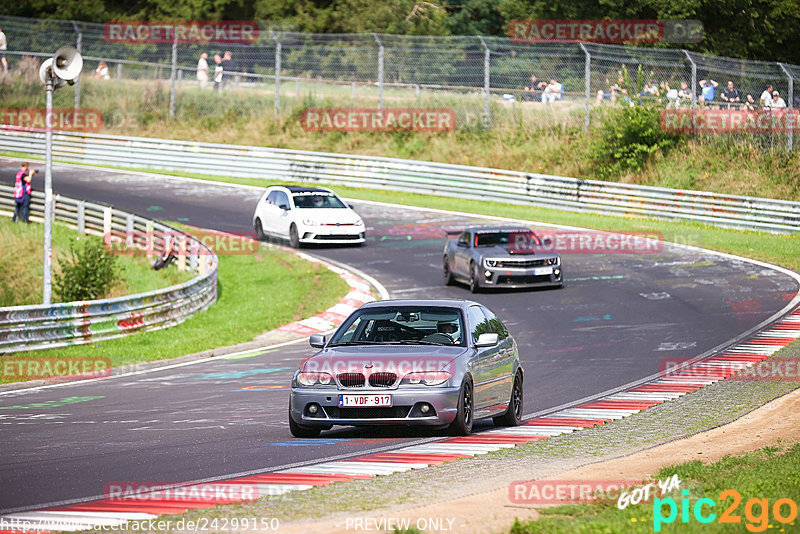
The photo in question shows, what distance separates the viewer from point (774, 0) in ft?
160

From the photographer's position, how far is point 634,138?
39031 mm

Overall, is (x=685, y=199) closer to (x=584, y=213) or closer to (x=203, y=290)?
(x=584, y=213)

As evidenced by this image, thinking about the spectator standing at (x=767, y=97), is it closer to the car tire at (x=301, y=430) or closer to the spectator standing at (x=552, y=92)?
the spectator standing at (x=552, y=92)

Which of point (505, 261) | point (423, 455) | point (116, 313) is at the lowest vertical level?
point (116, 313)

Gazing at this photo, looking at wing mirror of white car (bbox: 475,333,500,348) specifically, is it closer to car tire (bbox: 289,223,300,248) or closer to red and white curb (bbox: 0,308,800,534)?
red and white curb (bbox: 0,308,800,534)

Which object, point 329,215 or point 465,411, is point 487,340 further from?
point 329,215

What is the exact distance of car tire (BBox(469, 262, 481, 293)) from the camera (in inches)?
939

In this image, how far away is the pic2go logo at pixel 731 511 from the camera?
686cm

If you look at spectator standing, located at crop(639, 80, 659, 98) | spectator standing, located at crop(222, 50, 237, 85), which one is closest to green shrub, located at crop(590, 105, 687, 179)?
spectator standing, located at crop(639, 80, 659, 98)

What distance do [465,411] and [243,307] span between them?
1421 cm

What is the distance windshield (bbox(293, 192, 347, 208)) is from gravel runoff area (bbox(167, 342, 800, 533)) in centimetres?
1793

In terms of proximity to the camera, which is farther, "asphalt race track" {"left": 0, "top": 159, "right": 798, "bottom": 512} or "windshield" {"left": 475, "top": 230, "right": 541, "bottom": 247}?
"windshield" {"left": 475, "top": 230, "right": 541, "bottom": 247}

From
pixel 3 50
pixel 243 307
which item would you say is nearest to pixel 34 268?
pixel 243 307

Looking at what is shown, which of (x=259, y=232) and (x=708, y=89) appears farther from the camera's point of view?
(x=708, y=89)
